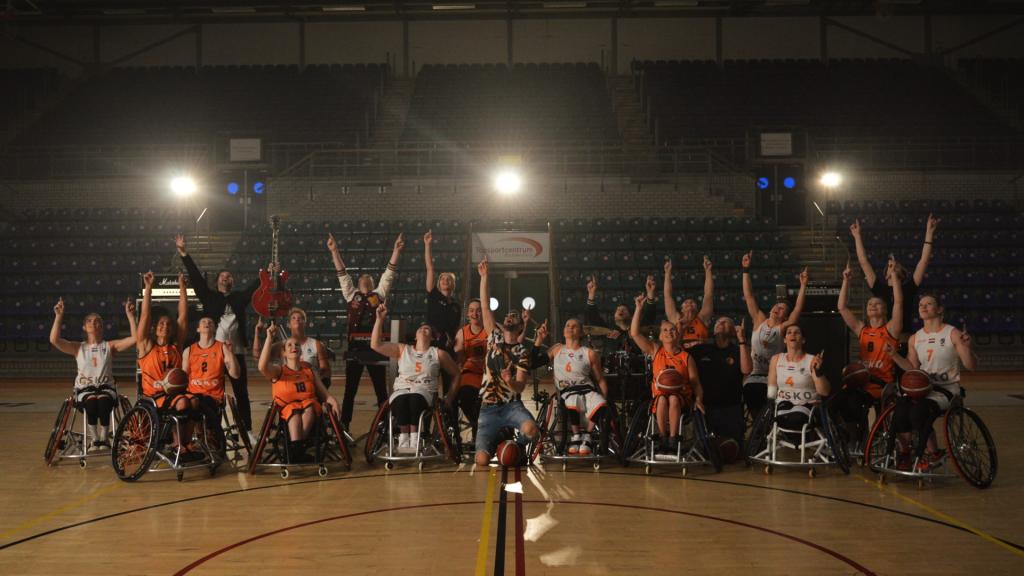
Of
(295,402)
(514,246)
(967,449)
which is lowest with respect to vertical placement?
(967,449)

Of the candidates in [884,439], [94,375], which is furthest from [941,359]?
[94,375]

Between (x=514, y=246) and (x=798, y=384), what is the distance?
10524 mm

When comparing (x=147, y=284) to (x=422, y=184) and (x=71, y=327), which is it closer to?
(x=71, y=327)

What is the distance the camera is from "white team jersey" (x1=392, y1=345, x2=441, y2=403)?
7195 mm

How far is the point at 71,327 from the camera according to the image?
1681cm

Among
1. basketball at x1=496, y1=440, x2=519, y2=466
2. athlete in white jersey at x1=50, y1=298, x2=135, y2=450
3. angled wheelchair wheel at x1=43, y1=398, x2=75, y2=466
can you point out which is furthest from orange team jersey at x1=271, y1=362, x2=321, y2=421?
angled wheelchair wheel at x1=43, y1=398, x2=75, y2=466

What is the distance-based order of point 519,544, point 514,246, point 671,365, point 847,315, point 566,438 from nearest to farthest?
1. point 519,544
2. point 671,365
3. point 566,438
4. point 847,315
5. point 514,246

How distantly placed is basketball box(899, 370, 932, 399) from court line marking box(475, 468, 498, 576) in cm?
296

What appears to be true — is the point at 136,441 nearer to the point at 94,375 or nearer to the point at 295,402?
the point at 94,375

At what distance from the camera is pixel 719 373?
734cm

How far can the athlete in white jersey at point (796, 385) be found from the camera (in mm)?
6703

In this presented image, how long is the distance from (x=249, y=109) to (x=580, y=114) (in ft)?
27.2

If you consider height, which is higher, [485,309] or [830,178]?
[830,178]

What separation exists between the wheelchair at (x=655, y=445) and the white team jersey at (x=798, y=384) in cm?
64
